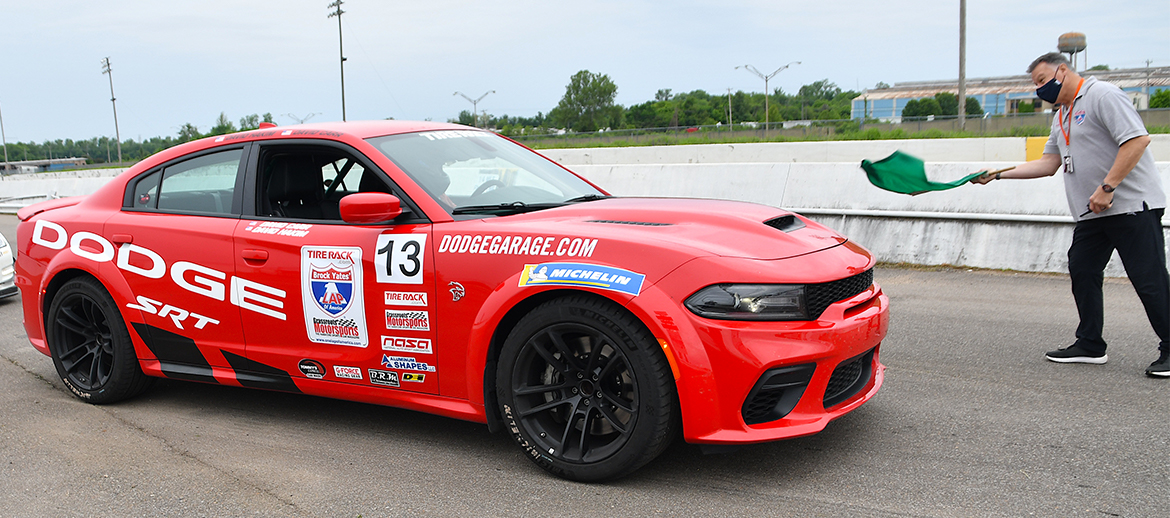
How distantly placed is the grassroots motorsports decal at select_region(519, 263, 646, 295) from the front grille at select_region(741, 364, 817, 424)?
575 mm

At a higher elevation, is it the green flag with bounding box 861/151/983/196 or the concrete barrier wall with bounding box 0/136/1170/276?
the green flag with bounding box 861/151/983/196

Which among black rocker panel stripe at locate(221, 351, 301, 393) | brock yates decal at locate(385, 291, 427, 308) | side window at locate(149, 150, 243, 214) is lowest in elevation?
black rocker panel stripe at locate(221, 351, 301, 393)

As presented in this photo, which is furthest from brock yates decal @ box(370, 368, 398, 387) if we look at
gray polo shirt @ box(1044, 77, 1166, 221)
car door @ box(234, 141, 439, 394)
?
gray polo shirt @ box(1044, 77, 1166, 221)

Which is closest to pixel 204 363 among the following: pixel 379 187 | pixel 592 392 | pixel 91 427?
pixel 91 427

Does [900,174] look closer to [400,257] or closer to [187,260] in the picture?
[400,257]

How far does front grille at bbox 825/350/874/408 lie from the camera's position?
11.1 feet

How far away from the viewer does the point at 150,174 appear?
4.82m

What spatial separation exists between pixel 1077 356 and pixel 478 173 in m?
3.63

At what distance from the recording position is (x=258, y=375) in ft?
14.0

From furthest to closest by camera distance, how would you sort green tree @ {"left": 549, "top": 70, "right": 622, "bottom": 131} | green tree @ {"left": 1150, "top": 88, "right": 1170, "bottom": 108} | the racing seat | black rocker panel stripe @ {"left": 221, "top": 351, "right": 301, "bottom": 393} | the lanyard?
green tree @ {"left": 549, "top": 70, "right": 622, "bottom": 131} < green tree @ {"left": 1150, "top": 88, "right": 1170, "bottom": 108} < the lanyard < the racing seat < black rocker panel stripe @ {"left": 221, "top": 351, "right": 301, "bottom": 393}

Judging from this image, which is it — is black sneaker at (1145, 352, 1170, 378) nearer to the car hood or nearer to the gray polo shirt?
the gray polo shirt

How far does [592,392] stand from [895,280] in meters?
5.43

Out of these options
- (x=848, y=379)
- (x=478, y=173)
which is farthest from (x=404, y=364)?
(x=848, y=379)

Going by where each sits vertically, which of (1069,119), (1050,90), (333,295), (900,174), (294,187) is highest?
(1050,90)
